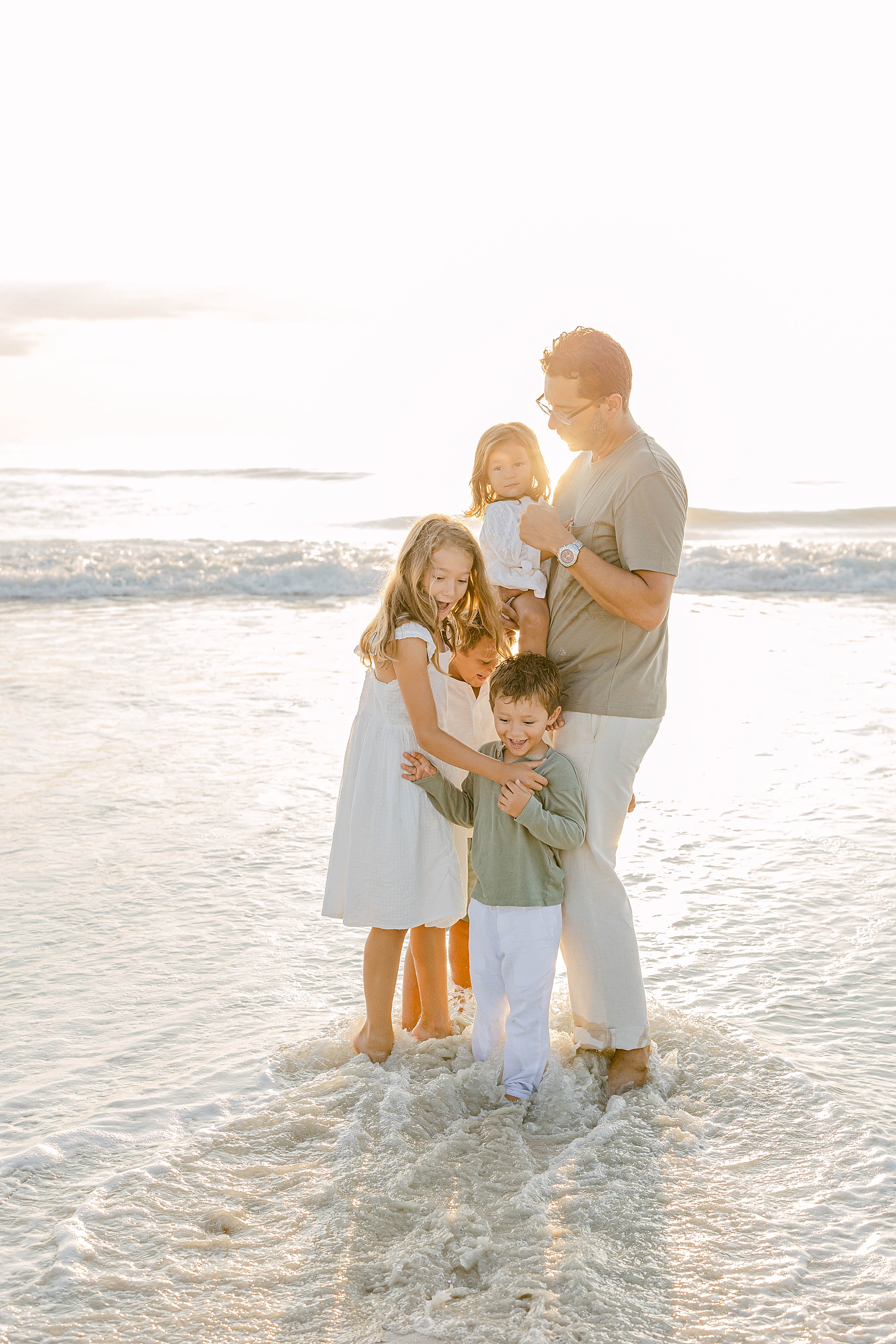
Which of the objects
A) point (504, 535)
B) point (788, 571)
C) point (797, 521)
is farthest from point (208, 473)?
point (504, 535)

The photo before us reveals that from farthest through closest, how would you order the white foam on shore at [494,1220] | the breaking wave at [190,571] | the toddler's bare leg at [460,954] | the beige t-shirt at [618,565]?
the breaking wave at [190,571] < the toddler's bare leg at [460,954] < the beige t-shirt at [618,565] < the white foam on shore at [494,1220]

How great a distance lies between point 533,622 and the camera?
324 centimetres

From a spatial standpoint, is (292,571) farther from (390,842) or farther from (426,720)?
(426,720)

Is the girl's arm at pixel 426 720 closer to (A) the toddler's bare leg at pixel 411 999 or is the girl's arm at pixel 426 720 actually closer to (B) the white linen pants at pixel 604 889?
(B) the white linen pants at pixel 604 889

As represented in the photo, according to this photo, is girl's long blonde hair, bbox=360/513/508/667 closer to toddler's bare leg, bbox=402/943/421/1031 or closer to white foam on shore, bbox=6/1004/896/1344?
toddler's bare leg, bbox=402/943/421/1031

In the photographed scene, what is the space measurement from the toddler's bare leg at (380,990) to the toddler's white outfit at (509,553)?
108 cm

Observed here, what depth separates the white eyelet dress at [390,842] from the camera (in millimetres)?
3197

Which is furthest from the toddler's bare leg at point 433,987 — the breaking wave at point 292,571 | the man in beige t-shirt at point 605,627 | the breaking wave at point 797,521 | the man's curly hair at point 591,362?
the breaking wave at point 797,521

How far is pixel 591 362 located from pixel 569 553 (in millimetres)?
507

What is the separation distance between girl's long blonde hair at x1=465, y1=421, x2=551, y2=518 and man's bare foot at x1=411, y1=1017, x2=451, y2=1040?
1.54m

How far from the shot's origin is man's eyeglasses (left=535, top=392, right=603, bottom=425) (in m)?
2.98

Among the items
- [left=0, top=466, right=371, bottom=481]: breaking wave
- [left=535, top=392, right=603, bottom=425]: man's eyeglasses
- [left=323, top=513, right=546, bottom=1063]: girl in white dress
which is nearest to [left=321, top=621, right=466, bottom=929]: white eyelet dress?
[left=323, top=513, right=546, bottom=1063]: girl in white dress

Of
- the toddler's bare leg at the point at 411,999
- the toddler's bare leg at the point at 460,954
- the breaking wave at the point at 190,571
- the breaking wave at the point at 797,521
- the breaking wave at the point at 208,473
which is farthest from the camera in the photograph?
the breaking wave at the point at 208,473

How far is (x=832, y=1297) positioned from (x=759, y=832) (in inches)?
122
